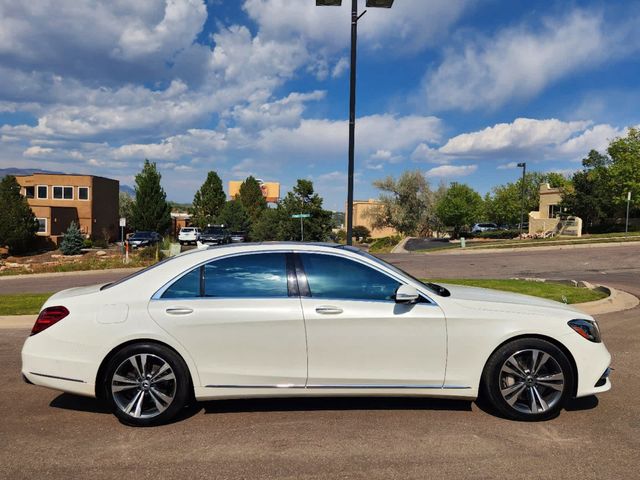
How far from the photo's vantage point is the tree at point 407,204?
53812 mm

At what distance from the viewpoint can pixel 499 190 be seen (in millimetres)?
82625

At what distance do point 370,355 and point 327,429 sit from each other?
2.21 ft

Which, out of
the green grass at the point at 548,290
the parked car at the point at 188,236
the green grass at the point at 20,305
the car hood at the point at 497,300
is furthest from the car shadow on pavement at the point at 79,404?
the parked car at the point at 188,236

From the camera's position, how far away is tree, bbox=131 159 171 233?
2004 inches

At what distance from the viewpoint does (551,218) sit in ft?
155

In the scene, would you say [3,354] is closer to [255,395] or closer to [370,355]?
[255,395]

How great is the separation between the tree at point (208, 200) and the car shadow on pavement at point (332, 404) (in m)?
58.9

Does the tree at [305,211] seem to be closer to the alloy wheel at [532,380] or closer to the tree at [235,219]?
the tree at [235,219]

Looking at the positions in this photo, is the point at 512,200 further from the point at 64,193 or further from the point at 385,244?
the point at 64,193

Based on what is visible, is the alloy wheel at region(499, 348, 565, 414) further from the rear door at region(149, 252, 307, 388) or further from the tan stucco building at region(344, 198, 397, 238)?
the tan stucco building at region(344, 198, 397, 238)

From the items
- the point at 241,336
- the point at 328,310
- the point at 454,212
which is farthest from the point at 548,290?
the point at 454,212

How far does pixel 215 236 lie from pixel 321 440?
1317 inches

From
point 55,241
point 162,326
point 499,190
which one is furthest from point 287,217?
point 499,190

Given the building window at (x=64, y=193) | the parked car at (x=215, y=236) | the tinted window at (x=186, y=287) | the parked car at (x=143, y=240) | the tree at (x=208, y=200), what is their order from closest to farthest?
1. the tinted window at (x=186, y=287)
2. the parked car at (x=215, y=236)
3. the parked car at (x=143, y=240)
4. the building window at (x=64, y=193)
5. the tree at (x=208, y=200)
